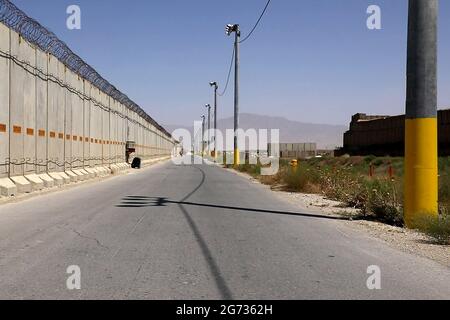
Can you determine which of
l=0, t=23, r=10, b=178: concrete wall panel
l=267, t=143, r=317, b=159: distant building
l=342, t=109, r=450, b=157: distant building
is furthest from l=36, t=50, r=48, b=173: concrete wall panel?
l=267, t=143, r=317, b=159: distant building

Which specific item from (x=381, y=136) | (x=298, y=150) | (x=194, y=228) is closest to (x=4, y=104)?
(x=194, y=228)

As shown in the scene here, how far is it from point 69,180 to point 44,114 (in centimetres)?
393

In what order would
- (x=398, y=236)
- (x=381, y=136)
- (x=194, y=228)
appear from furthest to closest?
(x=381, y=136)
(x=194, y=228)
(x=398, y=236)

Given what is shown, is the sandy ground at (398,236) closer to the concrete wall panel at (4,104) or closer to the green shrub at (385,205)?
the green shrub at (385,205)

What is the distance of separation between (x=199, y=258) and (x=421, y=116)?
5966mm

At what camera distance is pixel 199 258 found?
8000mm

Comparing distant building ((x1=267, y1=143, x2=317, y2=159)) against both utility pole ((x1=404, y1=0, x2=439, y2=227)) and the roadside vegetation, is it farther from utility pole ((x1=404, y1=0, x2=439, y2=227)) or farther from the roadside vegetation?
A: utility pole ((x1=404, y1=0, x2=439, y2=227))

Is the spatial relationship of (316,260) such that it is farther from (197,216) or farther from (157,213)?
(157,213)

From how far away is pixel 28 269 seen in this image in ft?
23.3

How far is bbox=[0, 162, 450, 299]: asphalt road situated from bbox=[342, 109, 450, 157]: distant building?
42.2 meters

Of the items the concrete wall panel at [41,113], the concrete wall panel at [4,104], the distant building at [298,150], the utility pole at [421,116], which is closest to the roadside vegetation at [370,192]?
the utility pole at [421,116]

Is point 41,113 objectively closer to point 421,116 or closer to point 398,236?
point 421,116

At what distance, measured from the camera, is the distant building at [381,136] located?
51938 millimetres

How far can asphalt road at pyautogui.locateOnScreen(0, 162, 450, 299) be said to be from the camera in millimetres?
6180
